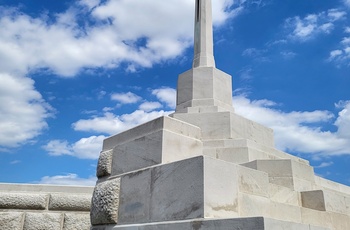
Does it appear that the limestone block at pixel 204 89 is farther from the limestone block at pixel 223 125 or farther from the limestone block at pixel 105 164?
the limestone block at pixel 105 164

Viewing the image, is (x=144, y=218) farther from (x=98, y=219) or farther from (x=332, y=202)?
(x=332, y=202)

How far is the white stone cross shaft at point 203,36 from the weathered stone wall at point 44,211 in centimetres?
587

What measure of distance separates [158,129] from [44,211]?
3000 millimetres

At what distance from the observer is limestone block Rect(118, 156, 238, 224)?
12.0ft

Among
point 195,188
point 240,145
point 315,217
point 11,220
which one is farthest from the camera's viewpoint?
point 240,145

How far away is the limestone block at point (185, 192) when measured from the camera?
3.66 metres

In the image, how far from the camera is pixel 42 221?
20.0 ft

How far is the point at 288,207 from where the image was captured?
15.6 feet

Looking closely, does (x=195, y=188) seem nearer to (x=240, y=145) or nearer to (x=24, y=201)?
(x=24, y=201)

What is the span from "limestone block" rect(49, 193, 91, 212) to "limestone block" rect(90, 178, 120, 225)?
1068 millimetres

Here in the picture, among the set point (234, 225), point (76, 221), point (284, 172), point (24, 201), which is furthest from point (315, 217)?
point (24, 201)

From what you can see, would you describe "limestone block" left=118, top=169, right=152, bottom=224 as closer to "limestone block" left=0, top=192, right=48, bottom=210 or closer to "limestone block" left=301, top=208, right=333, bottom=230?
"limestone block" left=0, top=192, right=48, bottom=210

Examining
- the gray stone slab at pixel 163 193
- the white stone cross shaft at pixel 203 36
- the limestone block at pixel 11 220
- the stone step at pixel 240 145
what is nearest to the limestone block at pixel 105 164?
the gray stone slab at pixel 163 193

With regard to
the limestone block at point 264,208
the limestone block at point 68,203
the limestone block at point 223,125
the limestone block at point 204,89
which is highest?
the limestone block at point 204,89
